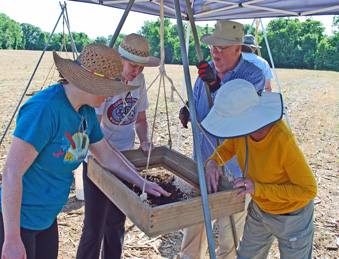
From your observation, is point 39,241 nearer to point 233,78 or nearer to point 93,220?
point 93,220

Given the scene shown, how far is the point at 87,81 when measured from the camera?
1.48 metres

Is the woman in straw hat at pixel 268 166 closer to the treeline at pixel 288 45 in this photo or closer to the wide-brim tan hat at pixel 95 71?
the wide-brim tan hat at pixel 95 71

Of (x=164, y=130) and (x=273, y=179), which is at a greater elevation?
(x=273, y=179)

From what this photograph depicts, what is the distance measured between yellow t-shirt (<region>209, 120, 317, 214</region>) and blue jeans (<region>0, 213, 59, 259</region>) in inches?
45.0

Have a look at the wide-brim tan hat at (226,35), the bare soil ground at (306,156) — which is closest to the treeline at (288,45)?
the bare soil ground at (306,156)

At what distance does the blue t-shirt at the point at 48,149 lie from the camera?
139 centimetres

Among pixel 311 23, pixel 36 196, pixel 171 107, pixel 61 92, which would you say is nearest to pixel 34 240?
pixel 36 196

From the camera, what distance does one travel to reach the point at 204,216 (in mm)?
1455

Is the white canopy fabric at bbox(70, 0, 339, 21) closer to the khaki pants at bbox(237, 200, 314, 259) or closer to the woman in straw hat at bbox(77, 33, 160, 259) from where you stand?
the woman in straw hat at bbox(77, 33, 160, 259)

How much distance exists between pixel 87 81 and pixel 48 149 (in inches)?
14.7

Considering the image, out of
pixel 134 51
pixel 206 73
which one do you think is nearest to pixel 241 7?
pixel 206 73

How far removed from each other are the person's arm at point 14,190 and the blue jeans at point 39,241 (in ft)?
0.36

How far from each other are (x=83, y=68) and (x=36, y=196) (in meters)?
0.67

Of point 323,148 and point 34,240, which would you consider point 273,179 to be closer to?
point 34,240
